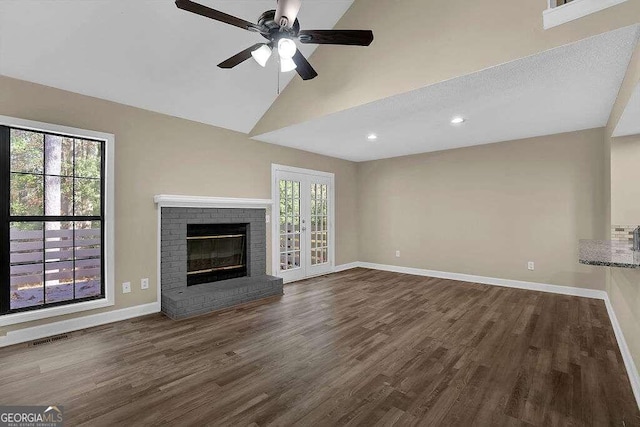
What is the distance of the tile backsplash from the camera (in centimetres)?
308

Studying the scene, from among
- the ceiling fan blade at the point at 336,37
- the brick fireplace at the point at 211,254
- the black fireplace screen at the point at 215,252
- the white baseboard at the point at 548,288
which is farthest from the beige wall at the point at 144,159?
the white baseboard at the point at 548,288

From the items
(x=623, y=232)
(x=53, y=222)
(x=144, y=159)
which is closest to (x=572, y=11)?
(x=623, y=232)

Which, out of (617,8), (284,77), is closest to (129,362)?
(284,77)

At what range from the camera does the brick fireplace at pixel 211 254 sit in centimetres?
383

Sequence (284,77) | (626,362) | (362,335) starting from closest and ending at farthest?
(626,362) → (362,335) → (284,77)

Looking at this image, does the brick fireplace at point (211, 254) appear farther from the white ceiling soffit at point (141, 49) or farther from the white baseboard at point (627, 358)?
the white baseboard at point (627, 358)

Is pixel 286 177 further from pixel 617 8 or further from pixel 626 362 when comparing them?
pixel 626 362

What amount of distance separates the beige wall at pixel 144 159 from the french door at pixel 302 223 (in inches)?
23.0

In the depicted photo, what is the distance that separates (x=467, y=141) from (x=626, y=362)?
11.5 feet

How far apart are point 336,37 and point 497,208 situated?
4266 millimetres

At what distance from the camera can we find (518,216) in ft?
16.0

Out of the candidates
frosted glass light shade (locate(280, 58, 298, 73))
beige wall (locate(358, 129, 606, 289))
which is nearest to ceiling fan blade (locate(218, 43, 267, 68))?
frosted glass light shade (locate(280, 58, 298, 73))

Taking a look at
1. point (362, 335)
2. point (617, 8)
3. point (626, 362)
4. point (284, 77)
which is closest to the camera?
point (617, 8)

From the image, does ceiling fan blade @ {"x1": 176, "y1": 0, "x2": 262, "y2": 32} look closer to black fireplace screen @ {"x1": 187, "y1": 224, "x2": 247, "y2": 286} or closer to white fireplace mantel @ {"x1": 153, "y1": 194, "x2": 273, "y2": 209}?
white fireplace mantel @ {"x1": 153, "y1": 194, "x2": 273, "y2": 209}
